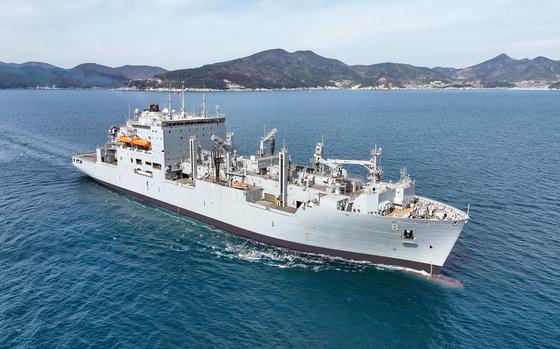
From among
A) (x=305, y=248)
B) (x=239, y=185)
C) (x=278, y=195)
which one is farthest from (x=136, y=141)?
(x=305, y=248)

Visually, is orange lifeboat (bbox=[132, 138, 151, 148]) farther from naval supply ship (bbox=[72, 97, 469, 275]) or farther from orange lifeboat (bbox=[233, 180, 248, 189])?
orange lifeboat (bbox=[233, 180, 248, 189])

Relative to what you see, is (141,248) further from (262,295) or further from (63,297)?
(262,295)

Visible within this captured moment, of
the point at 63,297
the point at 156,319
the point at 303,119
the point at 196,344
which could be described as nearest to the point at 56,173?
the point at 63,297

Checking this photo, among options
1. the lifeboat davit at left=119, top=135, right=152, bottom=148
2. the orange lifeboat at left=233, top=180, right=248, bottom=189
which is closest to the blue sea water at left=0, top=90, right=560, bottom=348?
the orange lifeboat at left=233, top=180, right=248, bottom=189

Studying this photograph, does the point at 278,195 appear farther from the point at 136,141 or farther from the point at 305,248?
the point at 136,141

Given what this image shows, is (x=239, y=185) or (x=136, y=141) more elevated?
(x=136, y=141)

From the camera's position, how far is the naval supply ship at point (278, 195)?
1061 inches

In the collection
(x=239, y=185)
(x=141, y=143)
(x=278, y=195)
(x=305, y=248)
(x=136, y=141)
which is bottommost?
(x=305, y=248)

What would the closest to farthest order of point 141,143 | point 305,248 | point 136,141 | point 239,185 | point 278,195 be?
point 305,248
point 278,195
point 239,185
point 141,143
point 136,141

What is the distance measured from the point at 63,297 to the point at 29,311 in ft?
6.03

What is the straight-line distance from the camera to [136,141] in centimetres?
4216

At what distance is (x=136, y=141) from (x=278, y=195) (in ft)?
59.4

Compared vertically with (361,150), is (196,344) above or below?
below

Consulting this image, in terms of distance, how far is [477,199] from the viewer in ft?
131
